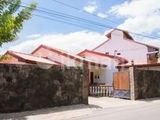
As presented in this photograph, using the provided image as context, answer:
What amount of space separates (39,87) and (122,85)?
29.6ft

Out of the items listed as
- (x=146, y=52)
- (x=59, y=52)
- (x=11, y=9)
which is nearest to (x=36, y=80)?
(x=11, y=9)

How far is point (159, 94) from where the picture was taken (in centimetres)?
2559

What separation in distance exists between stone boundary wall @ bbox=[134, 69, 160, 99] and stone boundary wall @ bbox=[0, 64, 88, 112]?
216 inches

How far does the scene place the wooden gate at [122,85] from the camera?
2299 centimetres

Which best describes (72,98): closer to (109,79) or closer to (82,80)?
(82,80)

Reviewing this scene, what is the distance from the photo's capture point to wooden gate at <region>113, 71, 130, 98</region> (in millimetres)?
22989

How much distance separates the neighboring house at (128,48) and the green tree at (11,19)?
1147 inches

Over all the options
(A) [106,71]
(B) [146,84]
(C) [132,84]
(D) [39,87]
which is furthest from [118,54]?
(D) [39,87]

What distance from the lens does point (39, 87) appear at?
625 inches

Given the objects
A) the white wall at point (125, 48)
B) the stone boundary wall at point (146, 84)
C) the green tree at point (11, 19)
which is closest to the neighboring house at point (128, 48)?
the white wall at point (125, 48)

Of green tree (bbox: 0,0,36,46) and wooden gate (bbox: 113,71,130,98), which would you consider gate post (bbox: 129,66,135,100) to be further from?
green tree (bbox: 0,0,36,46)

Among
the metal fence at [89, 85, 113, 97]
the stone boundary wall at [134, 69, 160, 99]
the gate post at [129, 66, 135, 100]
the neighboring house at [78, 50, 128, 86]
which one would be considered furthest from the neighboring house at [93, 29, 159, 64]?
the gate post at [129, 66, 135, 100]

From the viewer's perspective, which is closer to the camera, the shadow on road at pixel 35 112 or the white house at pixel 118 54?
the shadow on road at pixel 35 112

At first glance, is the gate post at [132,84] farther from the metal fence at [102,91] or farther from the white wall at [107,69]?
the white wall at [107,69]
